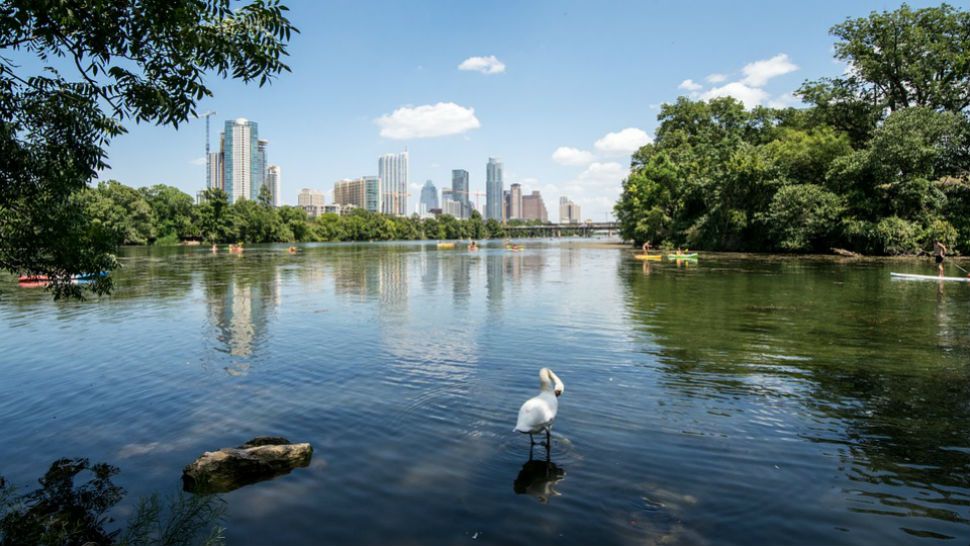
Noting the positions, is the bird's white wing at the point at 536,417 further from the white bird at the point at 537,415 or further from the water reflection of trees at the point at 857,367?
the water reflection of trees at the point at 857,367

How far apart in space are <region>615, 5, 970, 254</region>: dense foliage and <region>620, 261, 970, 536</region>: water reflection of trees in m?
30.7

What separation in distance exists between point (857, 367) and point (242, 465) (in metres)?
12.6

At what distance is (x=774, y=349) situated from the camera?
14594 mm

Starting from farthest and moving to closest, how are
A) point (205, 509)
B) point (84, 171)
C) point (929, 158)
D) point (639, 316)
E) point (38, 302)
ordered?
point (929, 158) < point (38, 302) < point (639, 316) < point (84, 171) < point (205, 509)

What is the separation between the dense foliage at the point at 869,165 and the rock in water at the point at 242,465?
2020 inches

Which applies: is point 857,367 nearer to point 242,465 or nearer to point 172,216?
point 242,465

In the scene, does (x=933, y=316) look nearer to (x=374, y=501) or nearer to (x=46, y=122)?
(x=374, y=501)

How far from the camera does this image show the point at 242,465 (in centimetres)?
731

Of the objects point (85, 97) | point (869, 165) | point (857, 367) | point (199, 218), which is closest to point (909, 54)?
point (869, 165)

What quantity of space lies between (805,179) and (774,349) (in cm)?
5745

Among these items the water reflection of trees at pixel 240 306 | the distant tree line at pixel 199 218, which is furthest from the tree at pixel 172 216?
the water reflection of trees at pixel 240 306

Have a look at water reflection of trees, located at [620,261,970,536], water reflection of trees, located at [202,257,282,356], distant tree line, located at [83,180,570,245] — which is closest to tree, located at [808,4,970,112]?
water reflection of trees, located at [620,261,970,536]

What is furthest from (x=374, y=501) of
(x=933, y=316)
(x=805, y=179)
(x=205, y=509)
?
(x=805, y=179)

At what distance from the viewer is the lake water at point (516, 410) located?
6.33m
